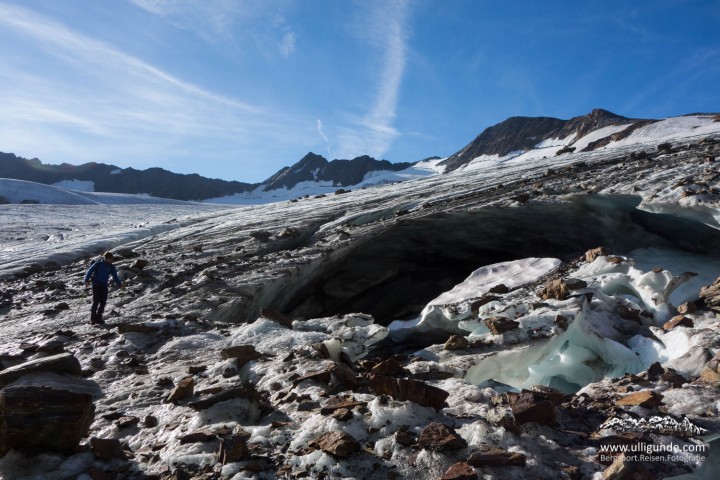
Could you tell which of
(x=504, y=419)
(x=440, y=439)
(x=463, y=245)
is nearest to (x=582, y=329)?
(x=504, y=419)

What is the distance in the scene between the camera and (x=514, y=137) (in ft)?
239

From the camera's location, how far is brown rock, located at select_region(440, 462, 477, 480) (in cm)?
297

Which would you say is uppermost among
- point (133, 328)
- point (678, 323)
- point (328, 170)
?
point (328, 170)

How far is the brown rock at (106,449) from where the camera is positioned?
3646mm

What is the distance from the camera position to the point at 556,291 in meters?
7.41

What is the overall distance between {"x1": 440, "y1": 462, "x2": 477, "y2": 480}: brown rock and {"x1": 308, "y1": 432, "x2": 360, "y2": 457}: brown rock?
70cm

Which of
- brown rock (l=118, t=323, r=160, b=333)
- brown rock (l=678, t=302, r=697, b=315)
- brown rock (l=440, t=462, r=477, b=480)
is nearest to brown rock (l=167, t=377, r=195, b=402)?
brown rock (l=440, t=462, r=477, b=480)

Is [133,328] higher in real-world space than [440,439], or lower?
lower

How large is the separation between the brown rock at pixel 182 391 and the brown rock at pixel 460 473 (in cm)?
288

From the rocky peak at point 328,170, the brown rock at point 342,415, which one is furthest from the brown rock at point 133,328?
the rocky peak at point 328,170

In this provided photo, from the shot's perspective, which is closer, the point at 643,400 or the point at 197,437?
the point at 197,437

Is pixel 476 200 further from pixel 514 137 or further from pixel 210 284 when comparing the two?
pixel 514 137

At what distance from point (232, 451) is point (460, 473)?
1.63m

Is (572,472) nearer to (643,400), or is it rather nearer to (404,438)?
(404,438)
